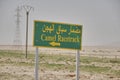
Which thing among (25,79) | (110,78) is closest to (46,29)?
(25,79)

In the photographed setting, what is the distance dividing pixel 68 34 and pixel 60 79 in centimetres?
531

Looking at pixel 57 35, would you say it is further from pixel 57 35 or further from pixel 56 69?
pixel 56 69

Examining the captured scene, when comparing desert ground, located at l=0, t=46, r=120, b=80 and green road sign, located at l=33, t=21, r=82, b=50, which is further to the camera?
desert ground, located at l=0, t=46, r=120, b=80

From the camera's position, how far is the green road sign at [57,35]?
8477 mm

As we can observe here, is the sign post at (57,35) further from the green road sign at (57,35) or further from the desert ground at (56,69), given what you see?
the desert ground at (56,69)

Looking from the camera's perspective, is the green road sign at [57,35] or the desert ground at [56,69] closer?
the green road sign at [57,35]

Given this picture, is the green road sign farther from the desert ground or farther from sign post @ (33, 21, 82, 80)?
the desert ground

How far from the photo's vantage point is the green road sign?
334 inches

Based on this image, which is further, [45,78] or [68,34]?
[45,78]

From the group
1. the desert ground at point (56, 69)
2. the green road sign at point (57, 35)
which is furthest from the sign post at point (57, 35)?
the desert ground at point (56, 69)

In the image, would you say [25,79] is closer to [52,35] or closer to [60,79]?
[60,79]

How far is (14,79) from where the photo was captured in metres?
12.8

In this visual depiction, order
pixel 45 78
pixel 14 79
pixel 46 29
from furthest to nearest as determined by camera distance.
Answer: pixel 45 78 → pixel 14 79 → pixel 46 29

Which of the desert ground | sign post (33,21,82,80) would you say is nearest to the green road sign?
sign post (33,21,82,80)
